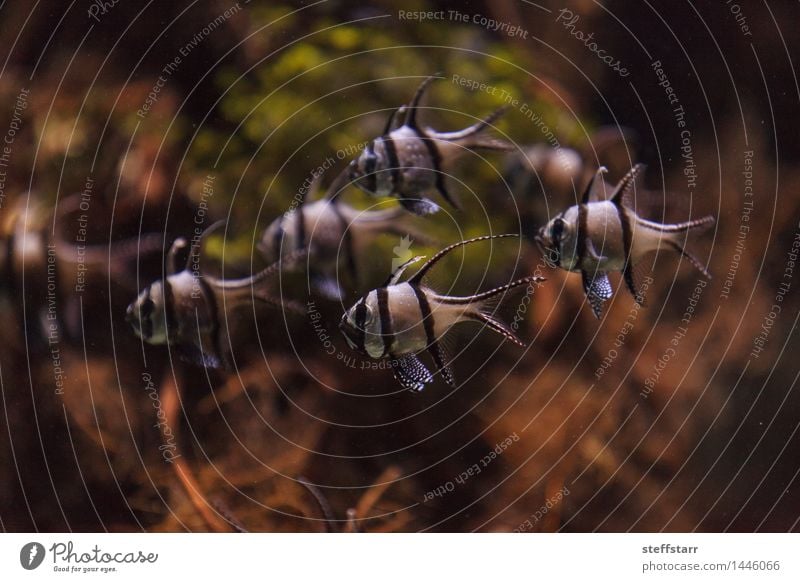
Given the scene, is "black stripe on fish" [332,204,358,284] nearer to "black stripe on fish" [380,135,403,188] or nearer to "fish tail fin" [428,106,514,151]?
"black stripe on fish" [380,135,403,188]

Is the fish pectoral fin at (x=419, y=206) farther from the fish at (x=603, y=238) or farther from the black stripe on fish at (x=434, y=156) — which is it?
the fish at (x=603, y=238)

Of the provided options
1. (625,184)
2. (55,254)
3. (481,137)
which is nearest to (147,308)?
(55,254)
